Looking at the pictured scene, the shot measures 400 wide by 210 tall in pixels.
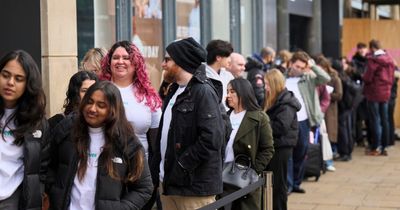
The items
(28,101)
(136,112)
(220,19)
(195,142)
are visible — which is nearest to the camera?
(28,101)

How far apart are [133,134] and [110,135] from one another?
179mm

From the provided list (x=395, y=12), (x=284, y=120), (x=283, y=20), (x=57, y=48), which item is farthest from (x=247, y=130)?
(x=395, y=12)

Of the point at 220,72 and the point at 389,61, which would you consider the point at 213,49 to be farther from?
the point at 389,61

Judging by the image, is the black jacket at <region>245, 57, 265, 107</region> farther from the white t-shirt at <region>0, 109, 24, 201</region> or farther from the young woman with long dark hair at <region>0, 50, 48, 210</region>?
the white t-shirt at <region>0, 109, 24, 201</region>

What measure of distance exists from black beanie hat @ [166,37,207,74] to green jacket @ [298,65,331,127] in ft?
16.1

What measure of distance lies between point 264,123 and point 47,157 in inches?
118

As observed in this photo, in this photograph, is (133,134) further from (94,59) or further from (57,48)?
(57,48)

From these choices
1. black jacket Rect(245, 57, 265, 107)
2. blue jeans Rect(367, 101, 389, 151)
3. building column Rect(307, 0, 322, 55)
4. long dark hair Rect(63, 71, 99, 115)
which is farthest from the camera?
building column Rect(307, 0, 322, 55)

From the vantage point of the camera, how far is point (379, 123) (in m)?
13.5

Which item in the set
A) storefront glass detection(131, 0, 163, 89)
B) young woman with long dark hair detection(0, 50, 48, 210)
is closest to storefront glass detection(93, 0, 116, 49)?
→ storefront glass detection(131, 0, 163, 89)

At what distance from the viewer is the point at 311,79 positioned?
33.1ft

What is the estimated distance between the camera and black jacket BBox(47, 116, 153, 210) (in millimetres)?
3979

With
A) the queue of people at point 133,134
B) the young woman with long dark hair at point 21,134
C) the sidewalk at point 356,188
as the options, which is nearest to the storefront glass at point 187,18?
the sidewalk at point 356,188

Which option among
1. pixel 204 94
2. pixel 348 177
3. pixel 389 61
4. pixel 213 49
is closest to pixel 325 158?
pixel 348 177
